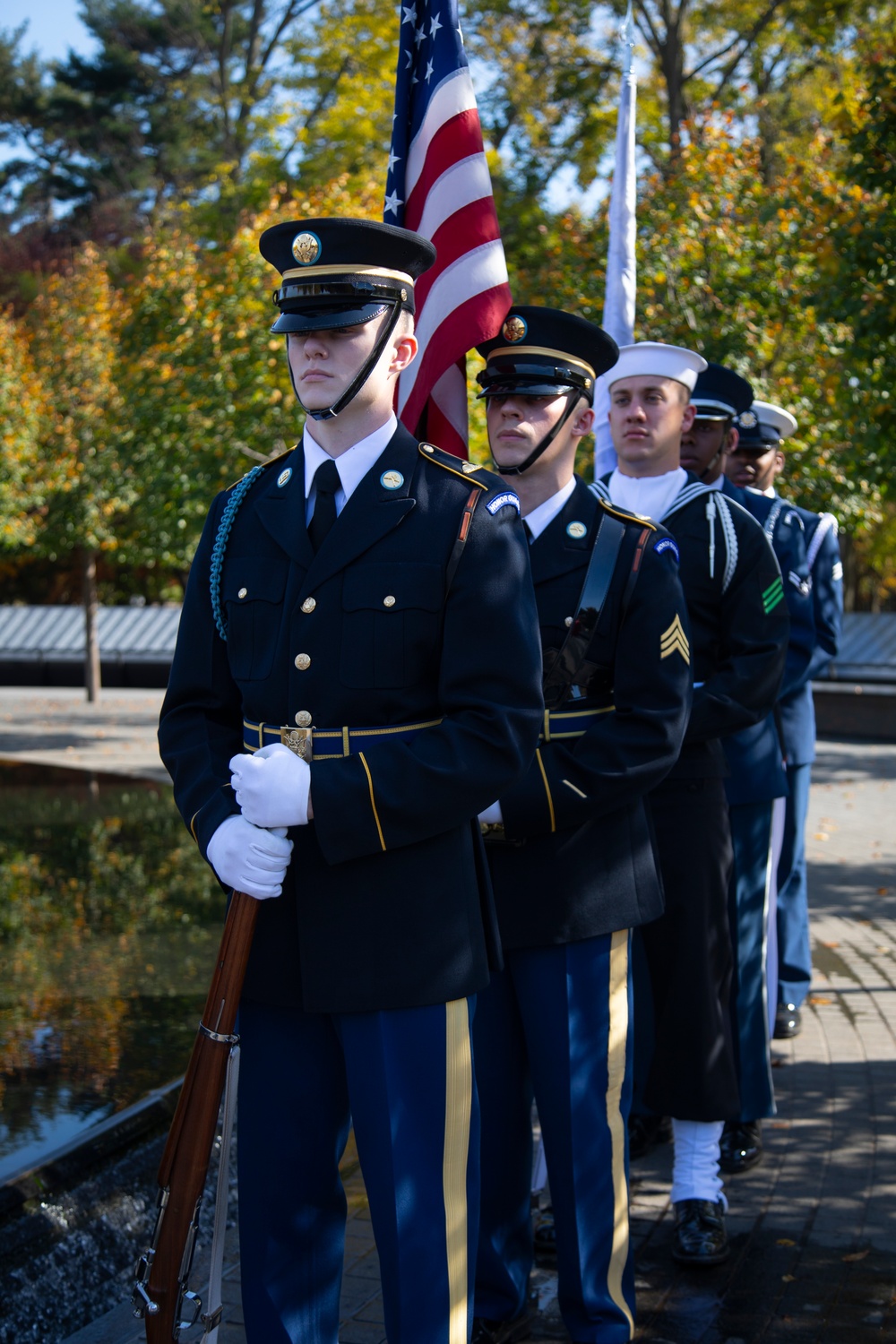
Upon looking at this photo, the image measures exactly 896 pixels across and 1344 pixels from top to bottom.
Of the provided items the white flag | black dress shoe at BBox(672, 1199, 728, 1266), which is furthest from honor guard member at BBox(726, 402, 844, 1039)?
black dress shoe at BBox(672, 1199, 728, 1266)

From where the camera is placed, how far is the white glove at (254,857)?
233 cm

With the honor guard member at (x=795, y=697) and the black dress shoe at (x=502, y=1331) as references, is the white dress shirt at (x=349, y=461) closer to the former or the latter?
the black dress shoe at (x=502, y=1331)

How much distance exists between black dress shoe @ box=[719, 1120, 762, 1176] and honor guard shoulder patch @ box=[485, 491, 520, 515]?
244 centimetres

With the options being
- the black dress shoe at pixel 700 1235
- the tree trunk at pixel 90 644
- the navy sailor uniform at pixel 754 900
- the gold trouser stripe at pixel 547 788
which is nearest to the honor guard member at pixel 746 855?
the navy sailor uniform at pixel 754 900

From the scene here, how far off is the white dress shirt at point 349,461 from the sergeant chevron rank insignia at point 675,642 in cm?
94

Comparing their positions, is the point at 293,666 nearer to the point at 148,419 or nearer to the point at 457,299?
the point at 457,299

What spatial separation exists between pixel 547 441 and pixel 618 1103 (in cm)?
148


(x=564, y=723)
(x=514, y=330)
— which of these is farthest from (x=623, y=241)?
(x=564, y=723)

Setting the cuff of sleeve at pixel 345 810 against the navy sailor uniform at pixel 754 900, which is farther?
the navy sailor uniform at pixel 754 900

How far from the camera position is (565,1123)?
10.2ft

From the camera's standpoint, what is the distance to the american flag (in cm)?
361

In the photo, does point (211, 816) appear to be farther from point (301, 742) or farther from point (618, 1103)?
point (618, 1103)

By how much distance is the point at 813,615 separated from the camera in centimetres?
608

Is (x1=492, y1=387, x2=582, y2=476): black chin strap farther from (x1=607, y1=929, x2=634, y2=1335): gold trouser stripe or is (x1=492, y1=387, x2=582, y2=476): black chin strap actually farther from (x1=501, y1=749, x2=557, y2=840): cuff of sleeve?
(x1=607, y1=929, x2=634, y2=1335): gold trouser stripe
